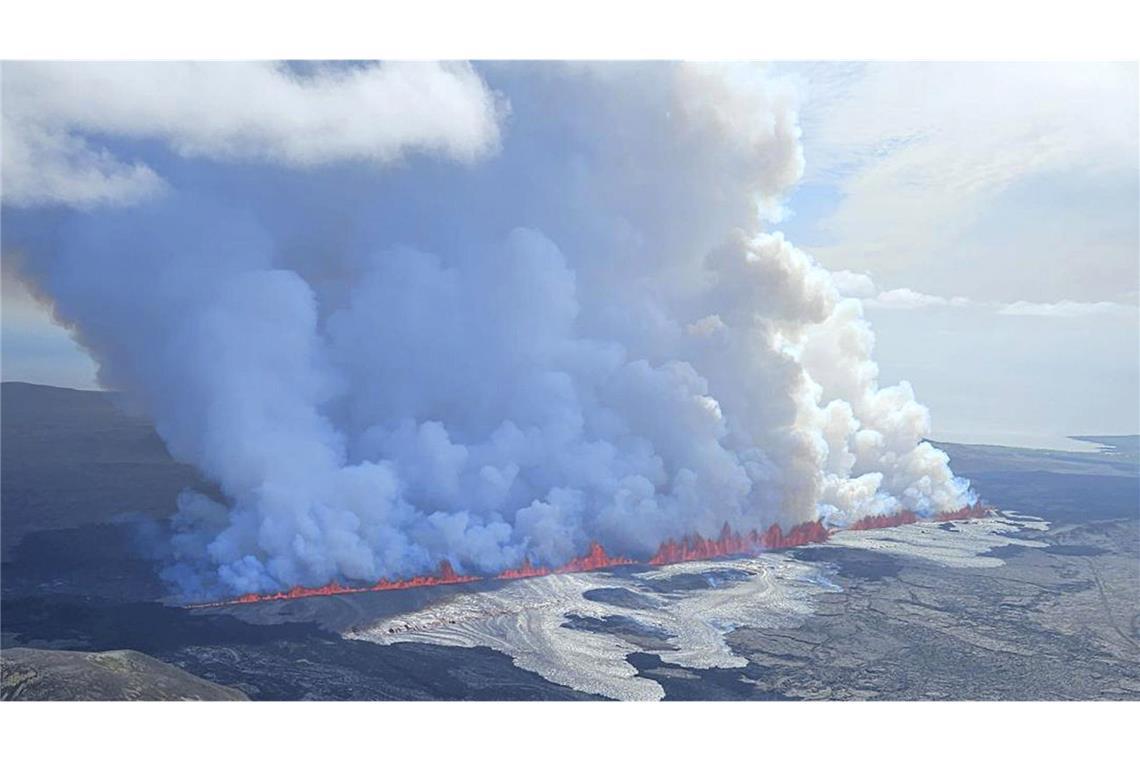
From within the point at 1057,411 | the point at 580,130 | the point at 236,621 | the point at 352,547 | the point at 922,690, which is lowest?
the point at 922,690

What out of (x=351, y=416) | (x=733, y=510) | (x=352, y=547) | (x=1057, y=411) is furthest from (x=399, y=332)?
(x=1057, y=411)

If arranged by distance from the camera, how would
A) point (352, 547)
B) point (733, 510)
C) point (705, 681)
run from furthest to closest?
point (733, 510) → point (352, 547) → point (705, 681)

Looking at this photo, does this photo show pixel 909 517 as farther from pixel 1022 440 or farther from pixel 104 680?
pixel 104 680

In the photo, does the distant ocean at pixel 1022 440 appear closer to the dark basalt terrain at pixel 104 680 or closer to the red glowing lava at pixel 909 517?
the red glowing lava at pixel 909 517

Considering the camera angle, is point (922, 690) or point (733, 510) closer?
point (922, 690)

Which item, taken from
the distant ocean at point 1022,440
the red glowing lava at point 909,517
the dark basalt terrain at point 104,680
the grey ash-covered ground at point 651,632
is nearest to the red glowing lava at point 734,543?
the grey ash-covered ground at point 651,632

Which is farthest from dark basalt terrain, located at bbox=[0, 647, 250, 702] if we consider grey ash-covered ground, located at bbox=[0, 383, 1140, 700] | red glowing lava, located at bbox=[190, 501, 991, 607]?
red glowing lava, located at bbox=[190, 501, 991, 607]

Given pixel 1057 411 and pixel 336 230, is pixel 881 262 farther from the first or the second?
pixel 336 230
